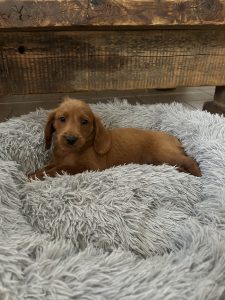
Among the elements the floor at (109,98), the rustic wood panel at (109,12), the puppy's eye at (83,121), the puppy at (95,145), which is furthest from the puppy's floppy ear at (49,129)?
the floor at (109,98)

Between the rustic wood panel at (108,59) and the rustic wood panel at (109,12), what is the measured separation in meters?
0.22

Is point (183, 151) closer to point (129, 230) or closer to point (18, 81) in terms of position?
point (129, 230)

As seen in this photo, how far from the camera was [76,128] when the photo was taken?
1.47 meters

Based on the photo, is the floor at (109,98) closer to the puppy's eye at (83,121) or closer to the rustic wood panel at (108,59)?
the rustic wood panel at (108,59)

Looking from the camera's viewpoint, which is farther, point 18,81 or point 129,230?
point 18,81

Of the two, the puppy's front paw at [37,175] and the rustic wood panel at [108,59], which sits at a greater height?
the rustic wood panel at [108,59]

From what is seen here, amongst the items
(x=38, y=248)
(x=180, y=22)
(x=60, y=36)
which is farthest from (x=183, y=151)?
(x=38, y=248)

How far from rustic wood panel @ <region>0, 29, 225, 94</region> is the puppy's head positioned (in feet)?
1.33

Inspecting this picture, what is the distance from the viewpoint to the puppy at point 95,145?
1482 mm

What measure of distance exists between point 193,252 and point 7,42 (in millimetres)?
1328

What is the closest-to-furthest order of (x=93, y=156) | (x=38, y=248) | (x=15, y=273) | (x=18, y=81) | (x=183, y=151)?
(x=15, y=273) → (x=38, y=248) → (x=93, y=156) → (x=183, y=151) → (x=18, y=81)

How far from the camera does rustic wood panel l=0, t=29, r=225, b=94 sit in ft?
5.90

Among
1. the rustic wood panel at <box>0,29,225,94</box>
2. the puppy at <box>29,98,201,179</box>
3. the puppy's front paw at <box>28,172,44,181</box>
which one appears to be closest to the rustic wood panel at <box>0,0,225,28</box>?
the rustic wood panel at <box>0,29,225,94</box>

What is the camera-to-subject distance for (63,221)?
1.18m
